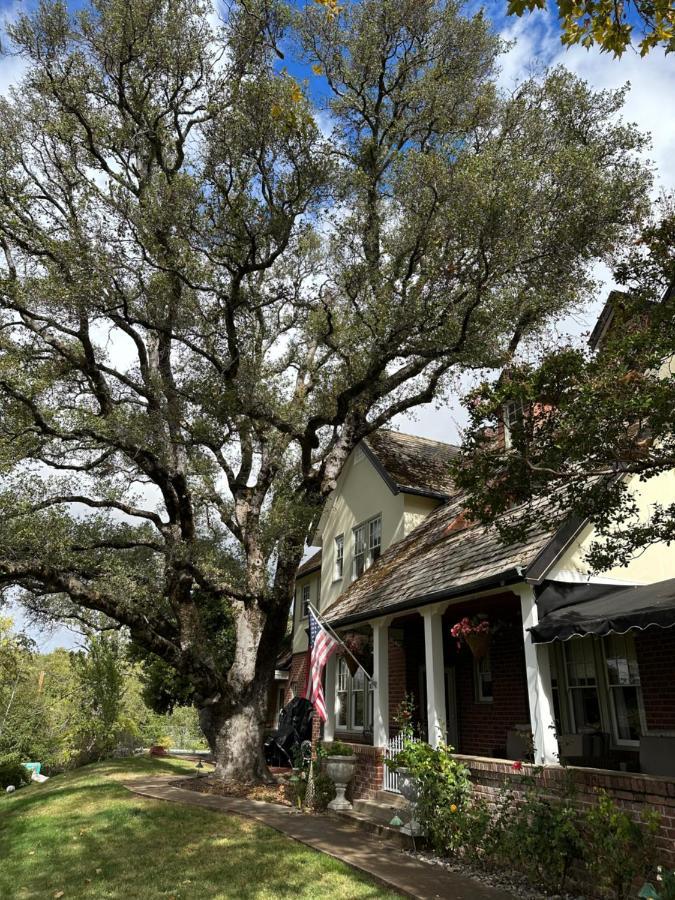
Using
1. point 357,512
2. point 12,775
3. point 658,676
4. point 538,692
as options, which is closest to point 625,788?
point 538,692

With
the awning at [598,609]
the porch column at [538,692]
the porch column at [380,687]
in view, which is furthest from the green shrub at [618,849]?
the porch column at [380,687]

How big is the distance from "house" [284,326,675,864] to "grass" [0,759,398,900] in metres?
2.98

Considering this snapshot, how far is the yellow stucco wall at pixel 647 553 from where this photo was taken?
952cm

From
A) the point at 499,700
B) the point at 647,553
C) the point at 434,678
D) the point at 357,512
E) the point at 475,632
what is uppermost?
the point at 357,512

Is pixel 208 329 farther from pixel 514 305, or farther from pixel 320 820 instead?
pixel 320 820

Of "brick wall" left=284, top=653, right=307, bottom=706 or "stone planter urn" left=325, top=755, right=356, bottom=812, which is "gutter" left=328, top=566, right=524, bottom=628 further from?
"brick wall" left=284, top=653, right=307, bottom=706

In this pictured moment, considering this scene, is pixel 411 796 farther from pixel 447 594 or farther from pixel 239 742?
pixel 239 742

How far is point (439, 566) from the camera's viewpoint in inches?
478

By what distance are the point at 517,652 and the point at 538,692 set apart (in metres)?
3.37

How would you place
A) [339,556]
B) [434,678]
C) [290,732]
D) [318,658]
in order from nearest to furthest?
[434,678] → [318,658] → [290,732] → [339,556]

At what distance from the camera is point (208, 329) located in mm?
16016

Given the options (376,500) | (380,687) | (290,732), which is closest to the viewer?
(380,687)

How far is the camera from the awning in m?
7.34

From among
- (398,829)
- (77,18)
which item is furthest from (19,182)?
(398,829)
